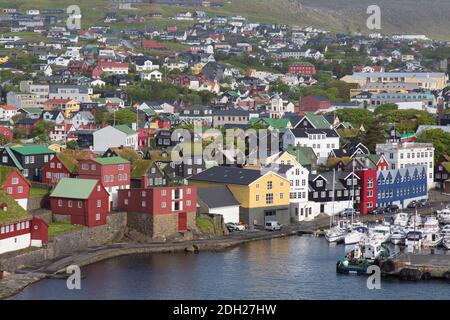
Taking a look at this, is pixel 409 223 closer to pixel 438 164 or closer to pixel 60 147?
pixel 438 164

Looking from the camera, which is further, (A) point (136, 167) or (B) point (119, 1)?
(B) point (119, 1)

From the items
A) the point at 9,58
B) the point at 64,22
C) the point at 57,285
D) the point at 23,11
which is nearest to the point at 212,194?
the point at 57,285

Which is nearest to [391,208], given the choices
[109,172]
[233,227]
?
[233,227]

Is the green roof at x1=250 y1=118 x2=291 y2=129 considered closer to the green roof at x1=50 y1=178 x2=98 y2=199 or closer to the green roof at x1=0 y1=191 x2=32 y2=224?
the green roof at x1=50 y1=178 x2=98 y2=199

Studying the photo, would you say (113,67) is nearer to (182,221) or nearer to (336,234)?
(182,221)

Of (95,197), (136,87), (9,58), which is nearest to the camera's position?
(95,197)

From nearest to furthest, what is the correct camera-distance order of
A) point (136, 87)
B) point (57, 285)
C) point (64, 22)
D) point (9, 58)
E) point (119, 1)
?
point (57, 285)
point (136, 87)
point (9, 58)
point (64, 22)
point (119, 1)
